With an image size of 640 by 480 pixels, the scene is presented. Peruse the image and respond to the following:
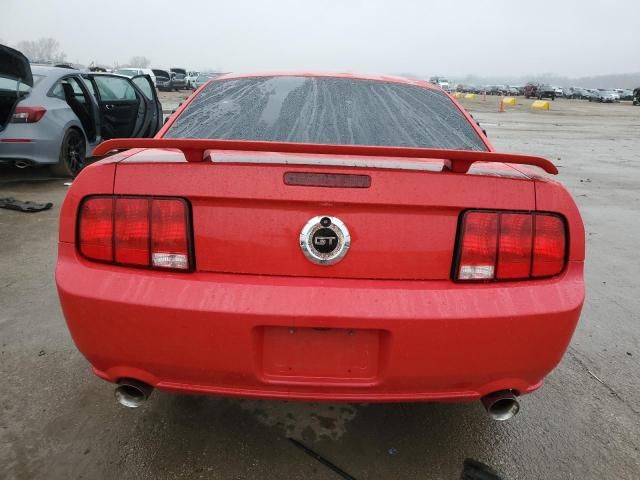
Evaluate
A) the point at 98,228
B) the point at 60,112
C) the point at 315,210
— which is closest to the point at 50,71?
the point at 60,112

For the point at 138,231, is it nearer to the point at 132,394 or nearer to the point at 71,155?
the point at 132,394

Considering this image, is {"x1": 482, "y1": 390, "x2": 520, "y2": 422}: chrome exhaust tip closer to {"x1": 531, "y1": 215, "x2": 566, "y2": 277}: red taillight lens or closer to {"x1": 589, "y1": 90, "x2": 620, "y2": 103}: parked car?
{"x1": 531, "y1": 215, "x2": 566, "y2": 277}: red taillight lens

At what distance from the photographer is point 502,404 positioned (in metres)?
1.75

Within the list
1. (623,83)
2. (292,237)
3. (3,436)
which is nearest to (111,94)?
(3,436)

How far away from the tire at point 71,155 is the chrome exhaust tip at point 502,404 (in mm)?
6261

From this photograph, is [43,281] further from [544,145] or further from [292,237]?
[544,145]

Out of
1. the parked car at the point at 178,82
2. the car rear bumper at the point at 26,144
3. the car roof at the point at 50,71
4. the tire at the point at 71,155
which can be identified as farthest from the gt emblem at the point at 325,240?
the parked car at the point at 178,82

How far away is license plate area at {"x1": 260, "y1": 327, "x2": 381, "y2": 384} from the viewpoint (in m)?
1.55

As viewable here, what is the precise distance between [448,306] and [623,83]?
224994 millimetres

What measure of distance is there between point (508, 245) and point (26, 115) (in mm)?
6127

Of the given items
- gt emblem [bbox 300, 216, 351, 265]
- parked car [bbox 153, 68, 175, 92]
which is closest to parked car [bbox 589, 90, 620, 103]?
parked car [bbox 153, 68, 175, 92]

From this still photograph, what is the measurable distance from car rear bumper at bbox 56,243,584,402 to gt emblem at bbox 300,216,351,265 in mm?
79

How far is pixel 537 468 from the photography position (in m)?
1.94

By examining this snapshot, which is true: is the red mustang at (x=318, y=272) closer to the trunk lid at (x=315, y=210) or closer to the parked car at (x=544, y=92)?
the trunk lid at (x=315, y=210)
